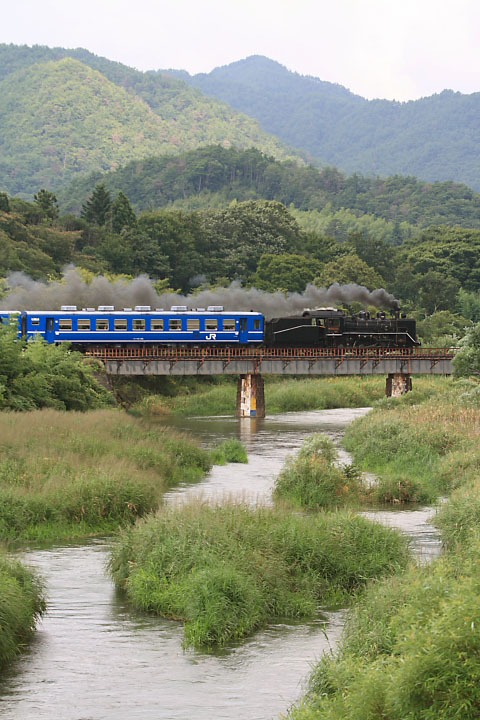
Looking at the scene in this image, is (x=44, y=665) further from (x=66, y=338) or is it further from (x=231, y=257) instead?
(x=231, y=257)

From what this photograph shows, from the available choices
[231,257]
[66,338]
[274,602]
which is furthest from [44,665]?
[231,257]

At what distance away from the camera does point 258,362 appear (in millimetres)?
73188

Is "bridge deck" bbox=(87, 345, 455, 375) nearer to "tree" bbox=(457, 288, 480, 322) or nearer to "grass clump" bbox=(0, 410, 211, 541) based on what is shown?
"grass clump" bbox=(0, 410, 211, 541)

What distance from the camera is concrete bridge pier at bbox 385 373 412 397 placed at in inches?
3078

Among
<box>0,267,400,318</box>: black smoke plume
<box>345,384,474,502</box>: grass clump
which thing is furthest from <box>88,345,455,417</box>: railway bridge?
<box>345,384,474,502</box>: grass clump

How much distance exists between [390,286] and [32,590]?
5466 inches

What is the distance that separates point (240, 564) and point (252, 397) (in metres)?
54.1

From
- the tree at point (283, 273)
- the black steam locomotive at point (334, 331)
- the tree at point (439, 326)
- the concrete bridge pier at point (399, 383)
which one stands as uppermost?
the tree at point (283, 273)

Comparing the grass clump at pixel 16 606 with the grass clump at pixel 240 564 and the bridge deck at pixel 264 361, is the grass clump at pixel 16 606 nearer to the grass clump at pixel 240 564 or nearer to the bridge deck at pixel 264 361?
the grass clump at pixel 240 564

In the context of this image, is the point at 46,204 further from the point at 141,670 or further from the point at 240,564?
the point at 141,670

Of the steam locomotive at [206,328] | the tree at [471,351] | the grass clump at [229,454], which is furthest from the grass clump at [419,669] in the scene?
the steam locomotive at [206,328]

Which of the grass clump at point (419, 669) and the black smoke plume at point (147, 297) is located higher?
the black smoke plume at point (147, 297)

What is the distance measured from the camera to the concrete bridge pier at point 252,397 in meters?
73.8

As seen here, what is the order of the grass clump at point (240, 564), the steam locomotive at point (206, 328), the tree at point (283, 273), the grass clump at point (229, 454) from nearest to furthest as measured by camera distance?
the grass clump at point (240, 564)
the grass clump at point (229, 454)
the steam locomotive at point (206, 328)
the tree at point (283, 273)
